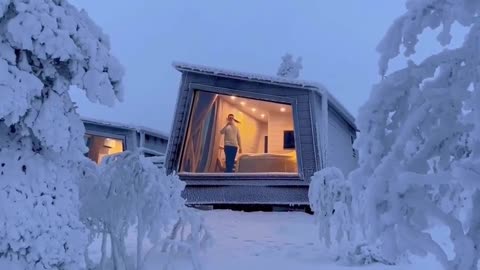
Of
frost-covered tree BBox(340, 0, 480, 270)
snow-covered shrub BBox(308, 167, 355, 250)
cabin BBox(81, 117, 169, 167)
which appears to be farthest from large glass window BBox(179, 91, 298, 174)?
frost-covered tree BBox(340, 0, 480, 270)

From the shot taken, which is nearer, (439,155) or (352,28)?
(439,155)

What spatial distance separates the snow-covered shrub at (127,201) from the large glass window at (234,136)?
21.9 feet

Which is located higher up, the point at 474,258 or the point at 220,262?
the point at 474,258

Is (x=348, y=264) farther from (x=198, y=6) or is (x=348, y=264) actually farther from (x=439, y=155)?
(x=198, y=6)

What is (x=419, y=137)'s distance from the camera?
2.68 metres

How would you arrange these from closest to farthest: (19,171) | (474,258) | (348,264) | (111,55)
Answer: (474,258), (19,171), (111,55), (348,264)

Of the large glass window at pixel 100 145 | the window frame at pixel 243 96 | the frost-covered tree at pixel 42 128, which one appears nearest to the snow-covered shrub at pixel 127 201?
Result: the frost-covered tree at pixel 42 128

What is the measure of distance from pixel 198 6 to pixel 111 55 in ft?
177

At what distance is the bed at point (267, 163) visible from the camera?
12.3m

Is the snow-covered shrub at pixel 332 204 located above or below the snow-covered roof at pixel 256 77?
below

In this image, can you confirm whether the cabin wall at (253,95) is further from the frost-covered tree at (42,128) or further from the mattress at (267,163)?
the frost-covered tree at (42,128)

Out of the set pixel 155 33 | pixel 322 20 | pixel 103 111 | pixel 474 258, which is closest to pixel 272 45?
pixel 322 20

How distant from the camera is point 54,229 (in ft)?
12.8

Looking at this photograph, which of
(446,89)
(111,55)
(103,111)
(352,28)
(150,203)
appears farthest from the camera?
(352,28)
